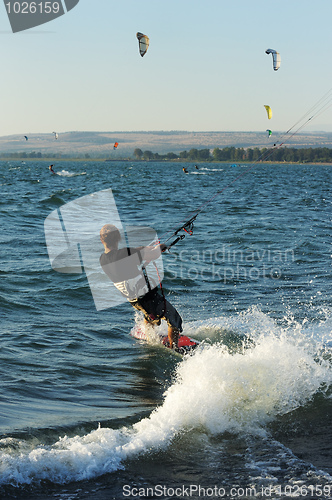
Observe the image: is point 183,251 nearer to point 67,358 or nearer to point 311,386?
point 67,358

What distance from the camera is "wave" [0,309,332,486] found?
4.12 m

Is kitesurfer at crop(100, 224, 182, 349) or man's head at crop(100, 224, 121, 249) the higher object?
man's head at crop(100, 224, 121, 249)

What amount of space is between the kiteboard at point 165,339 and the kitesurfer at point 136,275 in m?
0.11

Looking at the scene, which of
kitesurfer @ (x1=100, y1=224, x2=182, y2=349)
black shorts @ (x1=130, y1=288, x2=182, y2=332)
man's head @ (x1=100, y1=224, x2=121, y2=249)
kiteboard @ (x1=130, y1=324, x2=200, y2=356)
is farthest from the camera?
kiteboard @ (x1=130, y1=324, x2=200, y2=356)

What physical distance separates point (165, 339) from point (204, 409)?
2.80m

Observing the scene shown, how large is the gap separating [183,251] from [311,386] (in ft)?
31.9

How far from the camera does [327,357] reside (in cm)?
662

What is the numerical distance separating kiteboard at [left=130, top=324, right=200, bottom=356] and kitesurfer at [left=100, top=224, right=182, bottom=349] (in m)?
0.11

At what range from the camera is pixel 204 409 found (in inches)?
200
